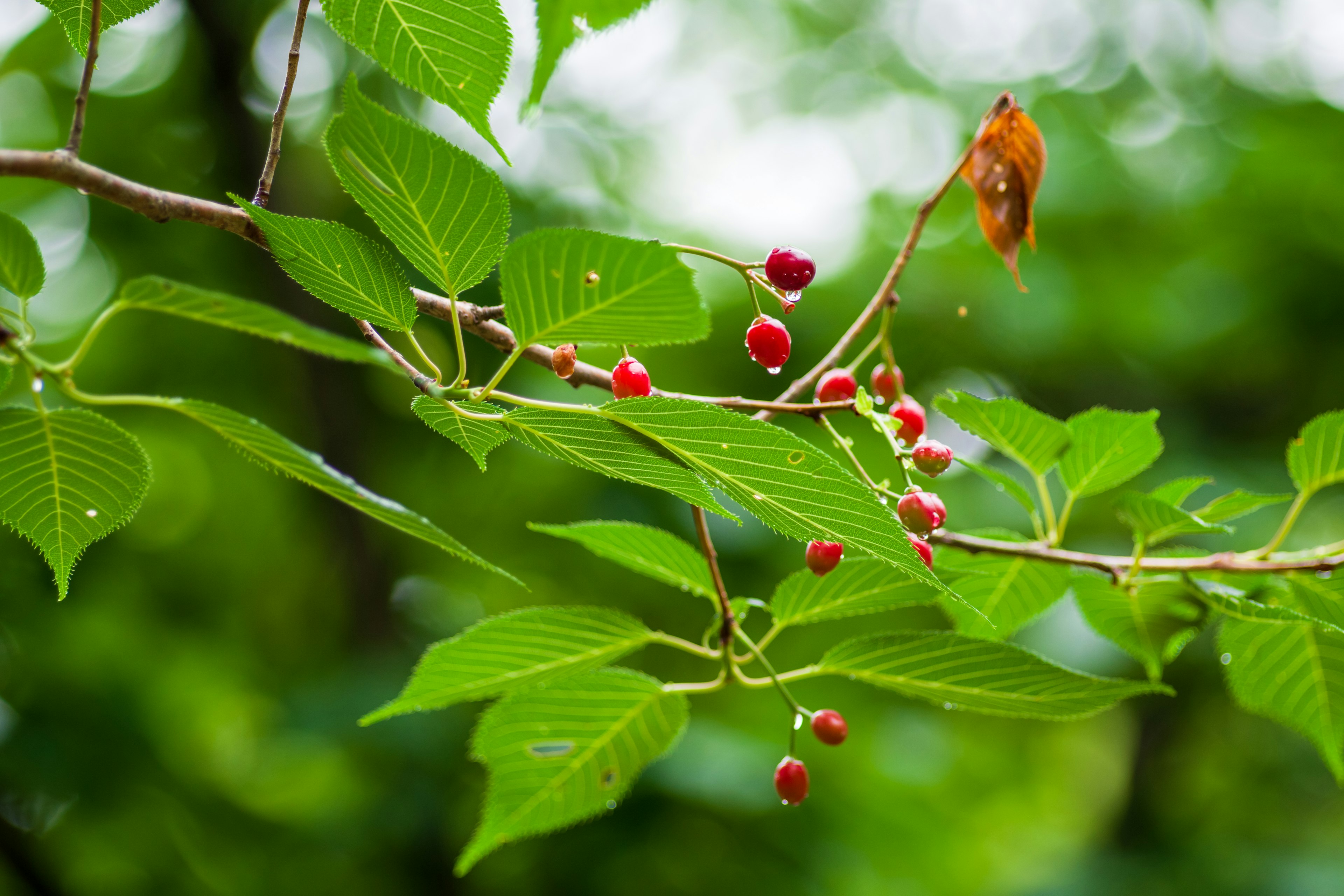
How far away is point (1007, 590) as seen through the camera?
2.51 ft

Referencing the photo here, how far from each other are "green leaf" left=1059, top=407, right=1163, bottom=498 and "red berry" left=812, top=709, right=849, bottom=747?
30cm

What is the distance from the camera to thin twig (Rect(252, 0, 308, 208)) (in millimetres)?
426

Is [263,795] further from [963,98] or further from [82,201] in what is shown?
[963,98]

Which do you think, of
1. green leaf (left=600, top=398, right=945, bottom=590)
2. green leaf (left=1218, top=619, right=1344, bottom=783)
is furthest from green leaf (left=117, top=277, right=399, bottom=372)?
green leaf (left=1218, top=619, right=1344, bottom=783)

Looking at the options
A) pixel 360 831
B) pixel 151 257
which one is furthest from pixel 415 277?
pixel 360 831

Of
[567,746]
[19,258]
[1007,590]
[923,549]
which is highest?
[19,258]

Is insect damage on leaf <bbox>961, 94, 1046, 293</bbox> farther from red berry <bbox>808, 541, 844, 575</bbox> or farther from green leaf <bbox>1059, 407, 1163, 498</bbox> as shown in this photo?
red berry <bbox>808, 541, 844, 575</bbox>

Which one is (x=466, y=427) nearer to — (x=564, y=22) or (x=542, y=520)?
(x=564, y=22)

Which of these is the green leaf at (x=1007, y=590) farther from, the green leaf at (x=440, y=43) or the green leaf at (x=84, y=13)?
the green leaf at (x=84, y=13)

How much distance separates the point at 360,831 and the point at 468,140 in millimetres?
1598

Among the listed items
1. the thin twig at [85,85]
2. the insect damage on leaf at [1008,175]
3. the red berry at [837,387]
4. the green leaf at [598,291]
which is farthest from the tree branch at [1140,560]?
the thin twig at [85,85]

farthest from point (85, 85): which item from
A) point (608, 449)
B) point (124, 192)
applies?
point (608, 449)

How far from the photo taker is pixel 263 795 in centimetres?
239

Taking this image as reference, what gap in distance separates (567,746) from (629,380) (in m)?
0.33
